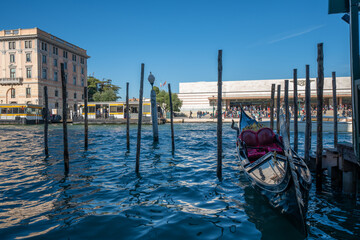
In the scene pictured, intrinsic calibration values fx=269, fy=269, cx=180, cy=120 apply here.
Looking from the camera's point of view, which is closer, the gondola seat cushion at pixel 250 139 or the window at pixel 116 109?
the gondola seat cushion at pixel 250 139

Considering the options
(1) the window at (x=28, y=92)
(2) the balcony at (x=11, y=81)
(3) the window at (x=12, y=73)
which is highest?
(3) the window at (x=12, y=73)

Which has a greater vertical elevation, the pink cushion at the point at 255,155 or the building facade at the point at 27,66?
the building facade at the point at 27,66

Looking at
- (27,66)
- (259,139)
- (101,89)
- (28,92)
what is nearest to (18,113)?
(28,92)

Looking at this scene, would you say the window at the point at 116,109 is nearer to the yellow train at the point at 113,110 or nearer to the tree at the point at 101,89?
the yellow train at the point at 113,110

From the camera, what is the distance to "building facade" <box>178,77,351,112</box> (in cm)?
4412

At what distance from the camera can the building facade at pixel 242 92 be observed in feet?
145

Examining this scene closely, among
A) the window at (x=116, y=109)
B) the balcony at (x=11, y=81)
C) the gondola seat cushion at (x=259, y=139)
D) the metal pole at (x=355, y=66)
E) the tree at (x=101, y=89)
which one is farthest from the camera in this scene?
the tree at (x=101, y=89)

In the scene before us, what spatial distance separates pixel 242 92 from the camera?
4903 centimetres

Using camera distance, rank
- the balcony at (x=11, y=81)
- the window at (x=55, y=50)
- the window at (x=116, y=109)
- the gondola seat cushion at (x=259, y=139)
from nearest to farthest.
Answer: the gondola seat cushion at (x=259, y=139) < the window at (x=116, y=109) < the balcony at (x=11, y=81) < the window at (x=55, y=50)

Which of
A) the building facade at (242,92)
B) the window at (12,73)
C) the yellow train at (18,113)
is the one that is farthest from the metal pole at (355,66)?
the window at (12,73)

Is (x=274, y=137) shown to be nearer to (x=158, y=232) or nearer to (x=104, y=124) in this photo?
(x=158, y=232)

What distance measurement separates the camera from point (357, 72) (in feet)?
16.2

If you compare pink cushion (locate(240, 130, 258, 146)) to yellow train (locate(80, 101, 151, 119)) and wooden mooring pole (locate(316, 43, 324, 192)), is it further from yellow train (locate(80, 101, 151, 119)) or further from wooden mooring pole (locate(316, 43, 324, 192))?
yellow train (locate(80, 101, 151, 119))

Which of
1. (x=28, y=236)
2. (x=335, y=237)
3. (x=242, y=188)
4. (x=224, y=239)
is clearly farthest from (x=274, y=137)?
(x=28, y=236)
